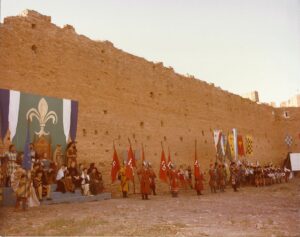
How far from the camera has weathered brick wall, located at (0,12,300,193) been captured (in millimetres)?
12617

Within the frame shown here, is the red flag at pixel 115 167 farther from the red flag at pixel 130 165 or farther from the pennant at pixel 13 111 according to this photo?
the pennant at pixel 13 111

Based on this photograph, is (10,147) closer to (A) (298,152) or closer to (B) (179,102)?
(B) (179,102)

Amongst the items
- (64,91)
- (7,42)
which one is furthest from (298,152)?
(7,42)

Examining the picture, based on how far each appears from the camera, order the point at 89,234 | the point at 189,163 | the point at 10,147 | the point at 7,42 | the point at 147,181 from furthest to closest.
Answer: the point at 189,163 < the point at 147,181 < the point at 7,42 < the point at 10,147 < the point at 89,234

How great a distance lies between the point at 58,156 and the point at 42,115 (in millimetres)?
1457

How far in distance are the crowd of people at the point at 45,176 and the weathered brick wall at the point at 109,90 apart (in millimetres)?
1018

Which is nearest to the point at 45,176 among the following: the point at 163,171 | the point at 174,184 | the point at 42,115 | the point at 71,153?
the point at 71,153

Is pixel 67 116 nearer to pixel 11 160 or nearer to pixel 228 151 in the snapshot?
pixel 11 160

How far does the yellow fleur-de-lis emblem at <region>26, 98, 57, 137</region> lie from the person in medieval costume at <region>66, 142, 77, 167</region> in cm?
93

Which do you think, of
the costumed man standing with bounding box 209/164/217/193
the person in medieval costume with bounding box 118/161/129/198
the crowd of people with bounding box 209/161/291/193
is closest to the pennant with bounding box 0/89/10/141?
the person in medieval costume with bounding box 118/161/129/198

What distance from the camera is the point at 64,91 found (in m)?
13.5

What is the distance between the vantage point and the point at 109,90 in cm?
1544

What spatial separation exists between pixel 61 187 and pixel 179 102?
9.70 metres

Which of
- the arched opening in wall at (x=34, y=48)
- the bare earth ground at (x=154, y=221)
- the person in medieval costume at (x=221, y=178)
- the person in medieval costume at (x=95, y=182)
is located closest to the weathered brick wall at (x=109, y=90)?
the arched opening in wall at (x=34, y=48)
